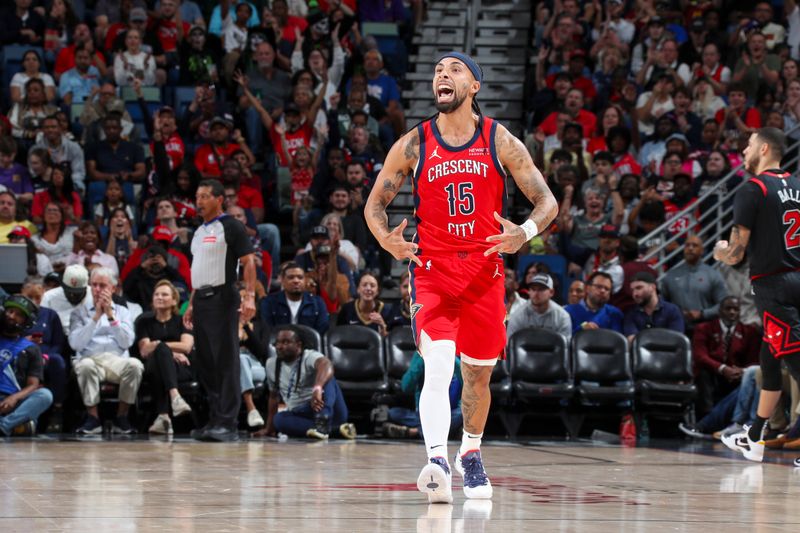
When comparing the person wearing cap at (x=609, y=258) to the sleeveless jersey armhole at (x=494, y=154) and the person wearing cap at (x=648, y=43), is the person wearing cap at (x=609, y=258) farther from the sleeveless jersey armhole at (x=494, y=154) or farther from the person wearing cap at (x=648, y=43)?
the sleeveless jersey armhole at (x=494, y=154)

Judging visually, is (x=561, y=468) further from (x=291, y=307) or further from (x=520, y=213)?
(x=520, y=213)

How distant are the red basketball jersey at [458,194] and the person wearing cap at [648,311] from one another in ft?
20.5

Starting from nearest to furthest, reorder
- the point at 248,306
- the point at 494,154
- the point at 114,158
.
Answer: the point at 494,154 → the point at 248,306 → the point at 114,158

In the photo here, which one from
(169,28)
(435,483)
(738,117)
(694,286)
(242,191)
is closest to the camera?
(435,483)

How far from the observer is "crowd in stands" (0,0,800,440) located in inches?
463

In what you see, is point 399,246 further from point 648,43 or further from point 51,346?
point 648,43

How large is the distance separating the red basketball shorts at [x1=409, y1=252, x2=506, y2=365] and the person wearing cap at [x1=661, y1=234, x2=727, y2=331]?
695 centimetres

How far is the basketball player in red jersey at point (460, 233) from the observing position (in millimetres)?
6188

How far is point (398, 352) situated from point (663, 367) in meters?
2.53

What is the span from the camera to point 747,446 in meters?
9.31

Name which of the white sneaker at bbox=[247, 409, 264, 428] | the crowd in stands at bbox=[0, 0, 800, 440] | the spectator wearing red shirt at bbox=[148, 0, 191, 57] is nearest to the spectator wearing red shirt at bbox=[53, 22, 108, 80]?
the crowd in stands at bbox=[0, 0, 800, 440]

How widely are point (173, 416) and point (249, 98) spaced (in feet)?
18.4

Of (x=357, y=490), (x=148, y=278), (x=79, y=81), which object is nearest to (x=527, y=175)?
(x=357, y=490)

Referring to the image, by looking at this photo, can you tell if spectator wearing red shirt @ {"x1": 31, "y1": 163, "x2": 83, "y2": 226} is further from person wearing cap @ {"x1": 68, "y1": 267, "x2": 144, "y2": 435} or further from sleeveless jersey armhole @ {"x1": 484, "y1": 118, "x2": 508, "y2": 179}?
sleeveless jersey armhole @ {"x1": 484, "y1": 118, "x2": 508, "y2": 179}
